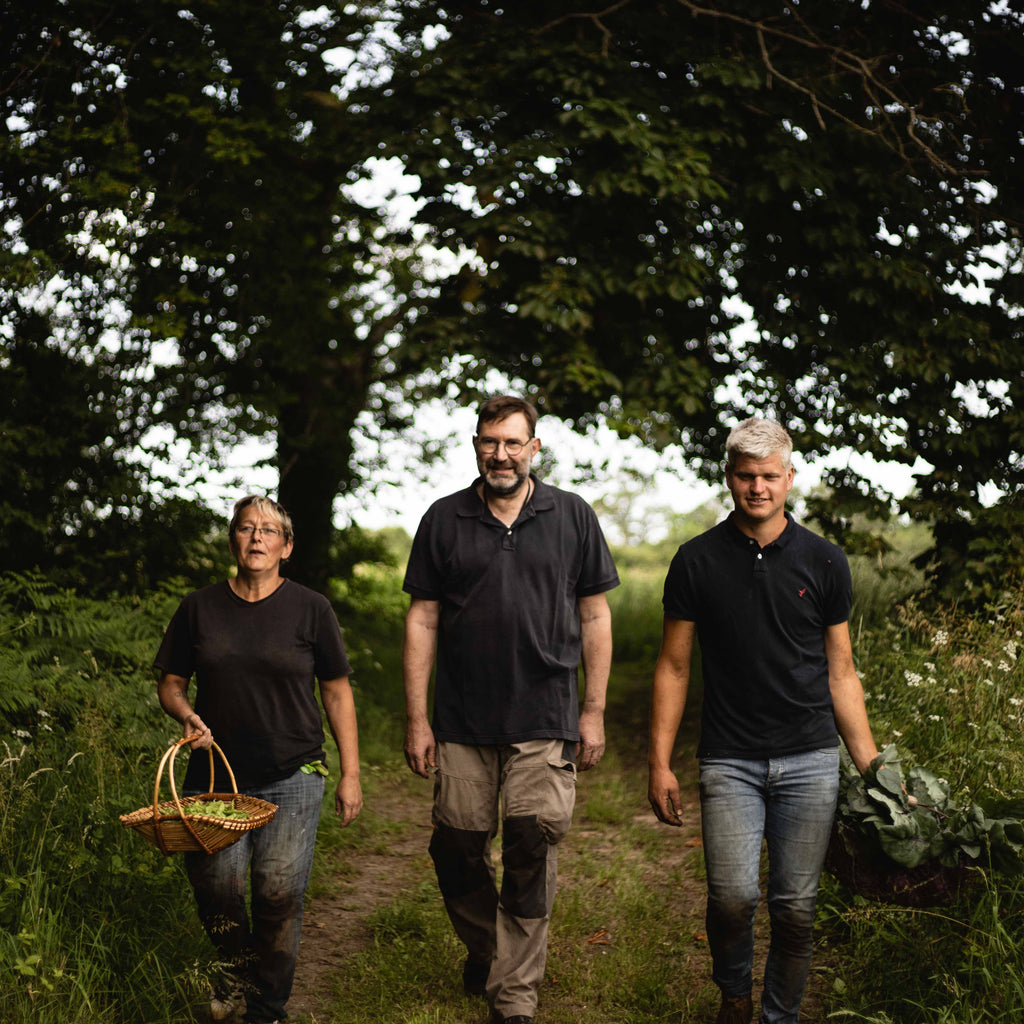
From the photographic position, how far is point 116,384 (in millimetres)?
9539

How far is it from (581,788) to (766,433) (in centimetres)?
500

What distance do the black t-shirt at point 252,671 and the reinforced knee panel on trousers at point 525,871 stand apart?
0.86m

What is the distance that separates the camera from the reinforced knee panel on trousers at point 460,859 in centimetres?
426

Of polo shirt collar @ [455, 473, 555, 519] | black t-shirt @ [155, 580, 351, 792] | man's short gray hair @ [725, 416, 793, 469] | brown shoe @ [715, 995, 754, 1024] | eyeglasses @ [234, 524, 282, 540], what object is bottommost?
brown shoe @ [715, 995, 754, 1024]

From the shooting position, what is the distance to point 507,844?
4180mm

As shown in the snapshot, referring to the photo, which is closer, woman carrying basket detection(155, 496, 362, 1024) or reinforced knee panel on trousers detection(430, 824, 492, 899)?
woman carrying basket detection(155, 496, 362, 1024)

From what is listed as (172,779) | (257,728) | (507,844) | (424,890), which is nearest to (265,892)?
(257,728)

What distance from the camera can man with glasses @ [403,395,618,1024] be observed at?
411cm

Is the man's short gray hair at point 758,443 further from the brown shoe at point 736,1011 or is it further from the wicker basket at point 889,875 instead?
the brown shoe at point 736,1011

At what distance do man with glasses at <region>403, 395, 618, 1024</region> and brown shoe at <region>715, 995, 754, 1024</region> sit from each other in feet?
2.29

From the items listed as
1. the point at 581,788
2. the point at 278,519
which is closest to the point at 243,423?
the point at 581,788

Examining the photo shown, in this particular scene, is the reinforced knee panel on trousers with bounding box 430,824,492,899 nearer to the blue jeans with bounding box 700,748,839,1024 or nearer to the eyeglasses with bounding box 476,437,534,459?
the blue jeans with bounding box 700,748,839,1024

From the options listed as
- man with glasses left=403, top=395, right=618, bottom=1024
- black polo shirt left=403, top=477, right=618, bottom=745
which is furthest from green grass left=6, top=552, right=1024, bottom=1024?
black polo shirt left=403, top=477, right=618, bottom=745

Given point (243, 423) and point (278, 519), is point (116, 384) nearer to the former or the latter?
point (243, 423)
